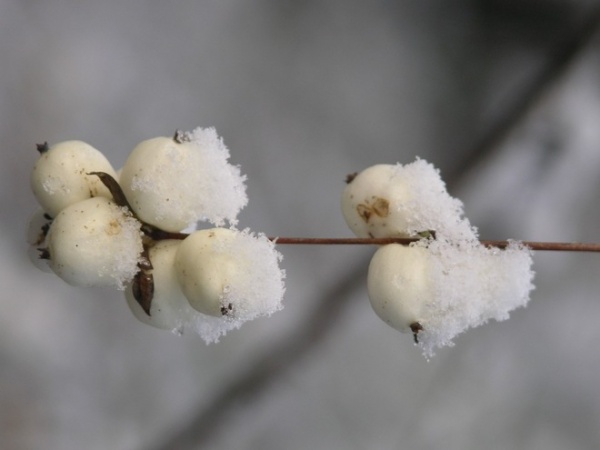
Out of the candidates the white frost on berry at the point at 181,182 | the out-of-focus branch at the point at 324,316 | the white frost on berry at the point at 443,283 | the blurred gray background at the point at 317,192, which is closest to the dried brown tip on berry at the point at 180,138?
the white frost on berry at the point at 181,182

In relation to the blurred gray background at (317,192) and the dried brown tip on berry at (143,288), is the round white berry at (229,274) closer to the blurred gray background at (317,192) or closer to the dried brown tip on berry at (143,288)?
the dried brown tip on berry at (143,288)

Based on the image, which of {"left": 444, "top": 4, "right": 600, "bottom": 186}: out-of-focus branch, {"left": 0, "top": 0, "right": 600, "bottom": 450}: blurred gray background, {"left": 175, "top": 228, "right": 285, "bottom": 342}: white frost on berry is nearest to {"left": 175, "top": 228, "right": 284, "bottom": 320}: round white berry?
{"left": 175, "top": 228, "right": 285, "bottom": 342}: white frost on berry

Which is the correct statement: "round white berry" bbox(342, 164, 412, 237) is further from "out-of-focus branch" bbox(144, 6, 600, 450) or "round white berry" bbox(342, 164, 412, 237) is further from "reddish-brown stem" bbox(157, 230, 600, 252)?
"out-of-focus branch" bbox(144, 6, 600, 450)

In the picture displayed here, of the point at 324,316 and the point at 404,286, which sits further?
the point at 324,316

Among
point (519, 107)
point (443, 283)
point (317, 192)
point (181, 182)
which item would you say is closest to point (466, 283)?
point (443, 283)

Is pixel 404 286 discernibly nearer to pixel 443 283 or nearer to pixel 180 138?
pixel 443 283

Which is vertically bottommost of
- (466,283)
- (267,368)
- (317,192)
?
(267,368)
